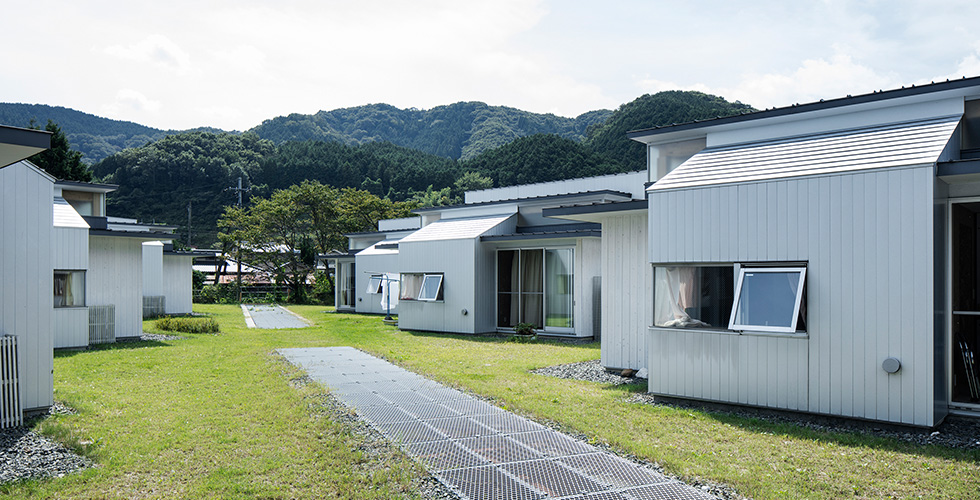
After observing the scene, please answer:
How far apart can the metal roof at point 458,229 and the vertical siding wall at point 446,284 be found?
0.83 ft

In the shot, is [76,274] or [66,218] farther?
[66,218]

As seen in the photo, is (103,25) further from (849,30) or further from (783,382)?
(849,30)

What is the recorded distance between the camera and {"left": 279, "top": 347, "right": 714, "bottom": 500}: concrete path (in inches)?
197

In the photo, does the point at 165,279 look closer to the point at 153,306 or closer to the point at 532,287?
the point at 153,306

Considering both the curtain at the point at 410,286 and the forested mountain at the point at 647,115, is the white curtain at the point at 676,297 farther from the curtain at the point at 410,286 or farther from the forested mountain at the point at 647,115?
the forested mountain at the point at 647,115

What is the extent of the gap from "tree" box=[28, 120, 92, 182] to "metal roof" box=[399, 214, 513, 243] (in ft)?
76.8

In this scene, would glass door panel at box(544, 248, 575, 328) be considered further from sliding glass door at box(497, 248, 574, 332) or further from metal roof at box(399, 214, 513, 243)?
metal roof at box(399, 214, 513, 243)

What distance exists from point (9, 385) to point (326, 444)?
4119mm

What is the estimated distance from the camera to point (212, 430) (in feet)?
22.8

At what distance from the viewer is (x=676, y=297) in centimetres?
876

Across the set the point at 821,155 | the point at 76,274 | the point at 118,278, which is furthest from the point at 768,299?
the point at 118,278

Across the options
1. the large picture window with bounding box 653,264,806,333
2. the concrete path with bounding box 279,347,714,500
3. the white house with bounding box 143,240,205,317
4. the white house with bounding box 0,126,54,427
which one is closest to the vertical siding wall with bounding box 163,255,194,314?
the white house with bounding box 143,240,205,317

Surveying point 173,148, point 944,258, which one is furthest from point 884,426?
point 173,148

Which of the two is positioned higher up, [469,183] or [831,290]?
[469,183]
